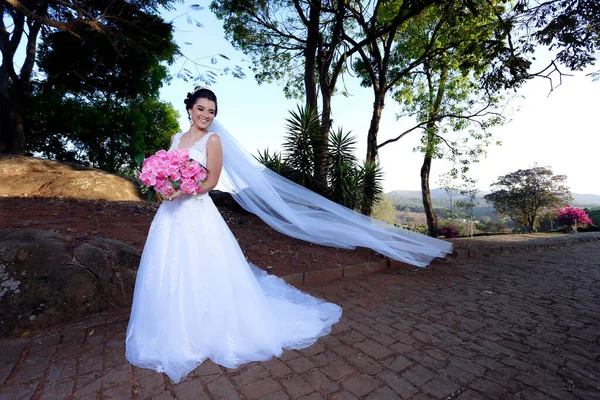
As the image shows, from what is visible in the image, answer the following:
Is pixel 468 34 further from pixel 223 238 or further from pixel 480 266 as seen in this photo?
pixel 223 238

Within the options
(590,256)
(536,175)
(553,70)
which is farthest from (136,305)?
(536,175)

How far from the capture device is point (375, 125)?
41.4ft

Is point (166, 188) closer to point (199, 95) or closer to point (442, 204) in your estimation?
point (199, 95)

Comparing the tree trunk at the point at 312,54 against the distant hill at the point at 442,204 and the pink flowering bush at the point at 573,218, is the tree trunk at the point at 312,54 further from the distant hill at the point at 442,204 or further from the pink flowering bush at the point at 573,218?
the pink flowering bush at the point at 573,218

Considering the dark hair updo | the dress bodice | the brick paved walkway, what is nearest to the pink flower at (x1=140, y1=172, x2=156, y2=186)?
the dress bodice

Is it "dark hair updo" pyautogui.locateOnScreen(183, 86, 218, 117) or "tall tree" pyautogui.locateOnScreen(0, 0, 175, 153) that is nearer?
"dark hair updo" pyautogui.locateOnScreen(183, 86, 218, 117)

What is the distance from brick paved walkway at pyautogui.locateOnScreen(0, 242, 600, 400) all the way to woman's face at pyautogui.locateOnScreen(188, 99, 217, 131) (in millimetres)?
2260

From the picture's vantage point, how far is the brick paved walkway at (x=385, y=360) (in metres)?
2.14

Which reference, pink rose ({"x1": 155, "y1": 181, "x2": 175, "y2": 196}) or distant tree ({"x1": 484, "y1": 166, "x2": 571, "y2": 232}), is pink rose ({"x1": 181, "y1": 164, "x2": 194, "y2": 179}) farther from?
distant tree ({"x1": 484, "y1": 166, "x2": 571, "y2": 232})

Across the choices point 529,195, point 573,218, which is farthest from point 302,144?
point 529,195

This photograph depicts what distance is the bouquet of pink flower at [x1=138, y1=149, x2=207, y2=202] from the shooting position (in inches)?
99.8

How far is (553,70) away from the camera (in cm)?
577

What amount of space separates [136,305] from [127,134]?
→ 17.3m

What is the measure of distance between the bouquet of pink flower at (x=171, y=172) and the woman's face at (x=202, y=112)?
1.47 ft
